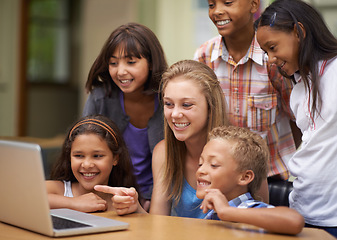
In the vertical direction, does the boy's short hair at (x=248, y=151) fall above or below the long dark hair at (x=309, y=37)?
below

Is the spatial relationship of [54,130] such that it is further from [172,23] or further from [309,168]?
[309,168]

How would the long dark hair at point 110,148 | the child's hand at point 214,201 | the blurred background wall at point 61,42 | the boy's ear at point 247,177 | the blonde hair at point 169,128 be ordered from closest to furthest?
the child's hand at point 214,201 < the boy's ear at point 247,177 < the blonde hair at point 169,128 < the long dark hair at point 110,148 < the blurred background wall at point 61,42

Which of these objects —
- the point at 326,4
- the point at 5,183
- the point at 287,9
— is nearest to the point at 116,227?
the point at 5,183

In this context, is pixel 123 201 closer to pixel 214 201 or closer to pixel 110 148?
pixel 214 201

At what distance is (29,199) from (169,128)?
740 millimetres

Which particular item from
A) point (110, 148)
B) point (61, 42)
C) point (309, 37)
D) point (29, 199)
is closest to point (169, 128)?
point (110, 148)

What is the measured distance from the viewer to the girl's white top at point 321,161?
154cm

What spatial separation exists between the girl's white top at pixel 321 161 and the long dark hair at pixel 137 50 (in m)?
0.77

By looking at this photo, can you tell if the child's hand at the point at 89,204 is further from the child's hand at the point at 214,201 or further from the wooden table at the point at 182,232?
the child's hand at the point at 214,201

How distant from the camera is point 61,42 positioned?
7.51 meters

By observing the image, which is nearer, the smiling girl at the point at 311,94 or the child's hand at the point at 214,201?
the child's hand at the point at 214,201

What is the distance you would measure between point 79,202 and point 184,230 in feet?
1.64

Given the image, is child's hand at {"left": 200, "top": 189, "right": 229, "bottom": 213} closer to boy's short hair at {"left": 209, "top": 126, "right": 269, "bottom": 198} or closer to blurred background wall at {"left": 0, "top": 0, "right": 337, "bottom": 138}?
boy's short hair at {"left": 209, "top": 126, "right": 269, "bottom": 198}

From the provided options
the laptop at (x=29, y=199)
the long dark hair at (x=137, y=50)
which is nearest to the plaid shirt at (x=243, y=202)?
the laptop at (x=29, y=199)
